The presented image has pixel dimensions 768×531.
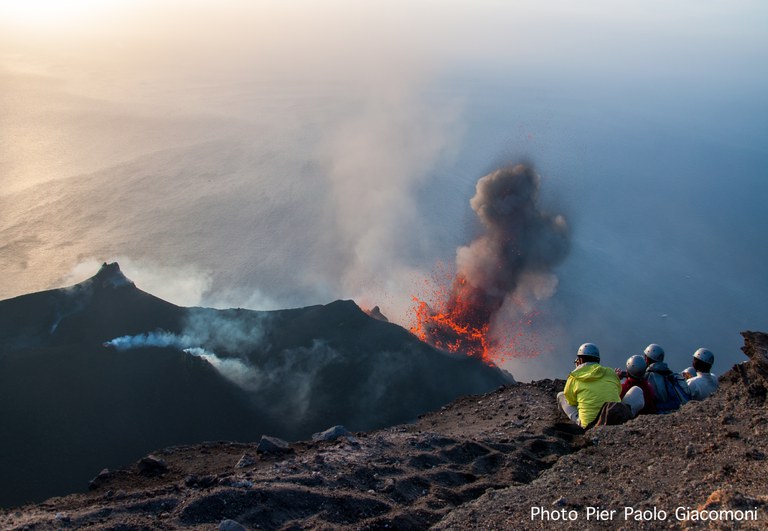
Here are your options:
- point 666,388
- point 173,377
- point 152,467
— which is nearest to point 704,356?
point 666,388

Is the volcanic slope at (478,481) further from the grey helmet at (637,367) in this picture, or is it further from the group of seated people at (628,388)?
the grey helmet at (637,367)

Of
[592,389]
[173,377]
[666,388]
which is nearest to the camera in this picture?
[592,389]

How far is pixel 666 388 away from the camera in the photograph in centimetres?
1371

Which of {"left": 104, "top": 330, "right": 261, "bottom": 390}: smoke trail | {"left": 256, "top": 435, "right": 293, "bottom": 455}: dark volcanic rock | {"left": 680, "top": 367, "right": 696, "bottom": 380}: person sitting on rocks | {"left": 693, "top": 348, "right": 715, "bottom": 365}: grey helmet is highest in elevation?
{"left": 104, "top": 330, "right": 261, "bottom": 390}: smoke trail

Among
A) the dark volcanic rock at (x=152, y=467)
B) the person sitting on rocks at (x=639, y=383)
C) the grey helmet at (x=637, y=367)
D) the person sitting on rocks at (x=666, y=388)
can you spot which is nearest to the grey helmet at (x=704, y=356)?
the person sitting on rocks at (x=666, y=388)

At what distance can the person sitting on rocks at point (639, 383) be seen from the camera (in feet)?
44.3

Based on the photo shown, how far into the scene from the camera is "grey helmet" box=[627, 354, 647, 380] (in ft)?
45.5

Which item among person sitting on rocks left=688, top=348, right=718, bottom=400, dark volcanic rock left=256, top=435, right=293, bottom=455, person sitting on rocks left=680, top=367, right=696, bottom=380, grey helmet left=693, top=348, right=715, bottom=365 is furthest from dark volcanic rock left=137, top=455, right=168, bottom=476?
person sitting on rocks left=680, top=367, right=696, bottom=380

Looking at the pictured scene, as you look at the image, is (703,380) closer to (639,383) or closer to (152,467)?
(639,383)

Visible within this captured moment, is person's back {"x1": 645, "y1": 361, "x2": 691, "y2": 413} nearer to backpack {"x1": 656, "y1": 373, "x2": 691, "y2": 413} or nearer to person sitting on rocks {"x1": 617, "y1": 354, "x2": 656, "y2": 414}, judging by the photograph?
backpack {"x1": 656, "y1": 373, "x2": 691, "y2": 413}

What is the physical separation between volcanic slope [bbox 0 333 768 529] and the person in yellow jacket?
590mm

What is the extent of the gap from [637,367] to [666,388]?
0.70 m

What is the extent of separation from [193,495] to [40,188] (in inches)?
3773

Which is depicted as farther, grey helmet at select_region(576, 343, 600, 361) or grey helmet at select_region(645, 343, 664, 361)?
grey helmet at select_region(645, 343, 664, 361)
